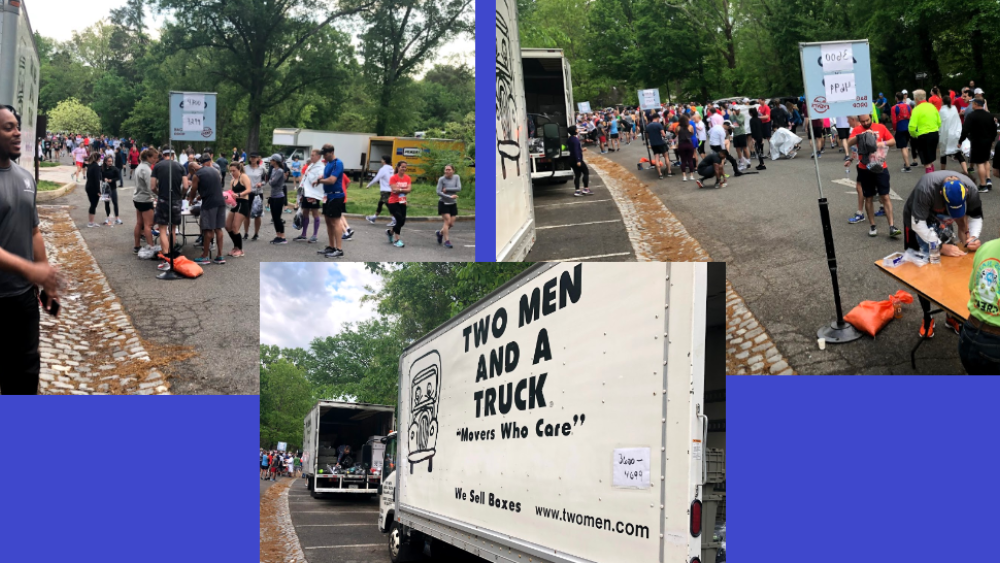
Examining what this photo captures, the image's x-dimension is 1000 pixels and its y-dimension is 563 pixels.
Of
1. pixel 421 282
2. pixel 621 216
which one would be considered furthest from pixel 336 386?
pixel 621 216

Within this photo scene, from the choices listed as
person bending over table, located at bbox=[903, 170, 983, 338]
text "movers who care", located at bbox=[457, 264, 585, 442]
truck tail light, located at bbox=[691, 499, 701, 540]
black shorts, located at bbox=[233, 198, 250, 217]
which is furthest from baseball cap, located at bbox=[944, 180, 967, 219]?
black shorts, located at bbox=[233, 198, 250, 217]

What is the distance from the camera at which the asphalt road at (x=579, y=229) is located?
10586 millimetres

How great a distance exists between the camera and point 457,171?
9914mm

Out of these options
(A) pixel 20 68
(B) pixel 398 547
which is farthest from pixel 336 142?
(B) pixel 398 547

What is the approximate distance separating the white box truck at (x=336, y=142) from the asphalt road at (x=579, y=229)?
8.93 feet

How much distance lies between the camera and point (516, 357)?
4879mm

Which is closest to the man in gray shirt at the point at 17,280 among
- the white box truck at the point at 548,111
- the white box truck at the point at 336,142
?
the white box truck at the point at 336,142

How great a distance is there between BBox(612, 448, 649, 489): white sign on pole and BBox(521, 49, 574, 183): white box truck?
12.6 metres

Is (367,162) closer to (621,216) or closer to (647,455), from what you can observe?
(621,216)

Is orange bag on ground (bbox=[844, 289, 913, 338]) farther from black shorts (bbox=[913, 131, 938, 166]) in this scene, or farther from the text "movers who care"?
black shorts (bbox=[913, 131, 938, 166])

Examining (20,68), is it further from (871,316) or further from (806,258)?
(806,258)

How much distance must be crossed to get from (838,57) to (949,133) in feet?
22.6

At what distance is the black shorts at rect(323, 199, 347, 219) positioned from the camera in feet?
31.3

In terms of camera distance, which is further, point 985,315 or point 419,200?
point 419,200
